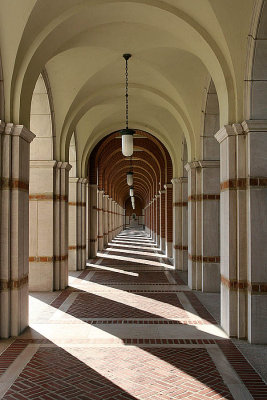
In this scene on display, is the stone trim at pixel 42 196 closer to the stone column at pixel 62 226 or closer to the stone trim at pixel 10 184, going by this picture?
the stone column at pixel 62 226

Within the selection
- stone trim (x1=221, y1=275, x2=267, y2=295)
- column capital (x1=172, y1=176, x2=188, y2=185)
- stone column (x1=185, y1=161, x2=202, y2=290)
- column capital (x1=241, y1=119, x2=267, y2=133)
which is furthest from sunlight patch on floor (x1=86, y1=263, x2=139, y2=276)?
column capital (x1=241, y1=119, x2=267, y2=133)

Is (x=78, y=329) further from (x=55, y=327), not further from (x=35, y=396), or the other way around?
(x=35, y=396)

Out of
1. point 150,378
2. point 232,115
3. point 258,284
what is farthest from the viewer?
Answer: point 232,115

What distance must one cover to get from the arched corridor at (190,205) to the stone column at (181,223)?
9.31 ft

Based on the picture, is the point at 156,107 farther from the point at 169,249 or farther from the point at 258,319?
the point at 258,319

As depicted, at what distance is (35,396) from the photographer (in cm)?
475

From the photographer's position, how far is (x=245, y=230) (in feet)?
23.4

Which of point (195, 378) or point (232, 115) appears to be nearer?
point (195, 378)

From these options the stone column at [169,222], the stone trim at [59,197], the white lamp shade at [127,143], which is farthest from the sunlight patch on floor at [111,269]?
the white lamp shade at [127,143]

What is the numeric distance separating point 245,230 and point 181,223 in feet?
28.4

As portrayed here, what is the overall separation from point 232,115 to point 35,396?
5.45 metres

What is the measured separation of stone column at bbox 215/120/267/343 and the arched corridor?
0.07 ft

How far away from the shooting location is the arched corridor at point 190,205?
5688 mm

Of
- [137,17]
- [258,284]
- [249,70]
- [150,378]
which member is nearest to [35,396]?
[150,378]
